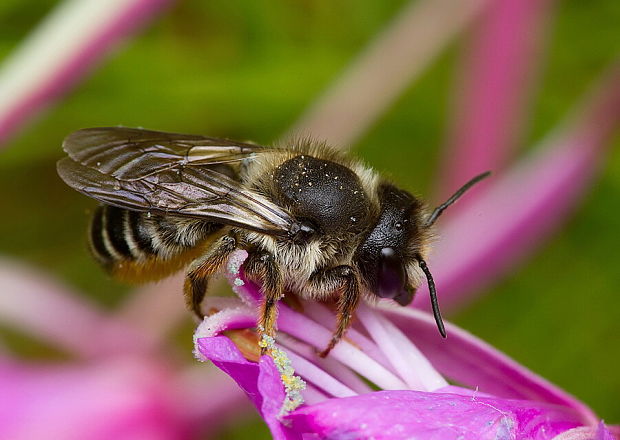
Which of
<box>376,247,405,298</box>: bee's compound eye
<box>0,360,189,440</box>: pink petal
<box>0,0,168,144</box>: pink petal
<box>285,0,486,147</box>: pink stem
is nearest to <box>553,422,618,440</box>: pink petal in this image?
<box>376,247,405,298</box>: bee's compound eye

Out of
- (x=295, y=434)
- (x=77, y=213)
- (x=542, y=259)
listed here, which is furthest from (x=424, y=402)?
(x=77, y=213)

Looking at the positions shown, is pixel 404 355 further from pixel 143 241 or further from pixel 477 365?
pixel 143 241

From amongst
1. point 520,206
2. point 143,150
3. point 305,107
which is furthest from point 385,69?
point 143,150

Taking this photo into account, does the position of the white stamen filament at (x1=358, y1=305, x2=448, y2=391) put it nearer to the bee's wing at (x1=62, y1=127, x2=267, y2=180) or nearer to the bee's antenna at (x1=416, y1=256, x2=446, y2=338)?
the bee's antenna at (x1=416, y1=256, x2=446, y2=338)

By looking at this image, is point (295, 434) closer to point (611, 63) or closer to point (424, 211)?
point (424, 211)

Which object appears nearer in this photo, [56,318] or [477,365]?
[477,365]
